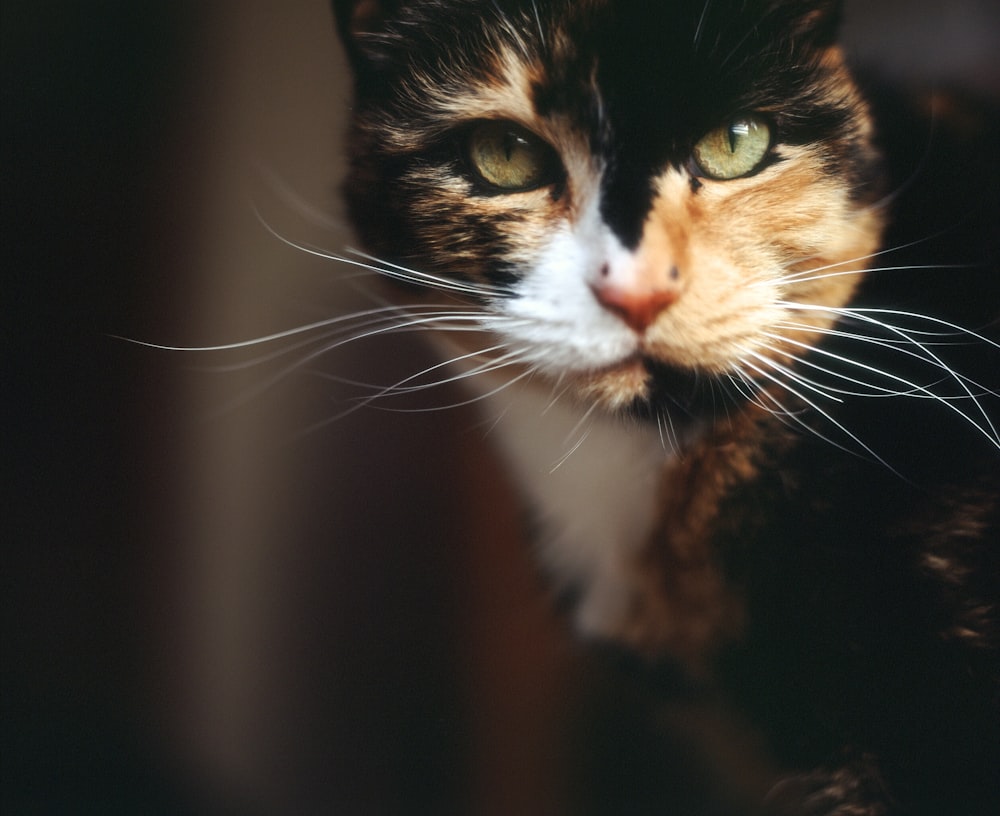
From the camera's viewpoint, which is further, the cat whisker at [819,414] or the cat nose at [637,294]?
the cat whisker at [819,414]

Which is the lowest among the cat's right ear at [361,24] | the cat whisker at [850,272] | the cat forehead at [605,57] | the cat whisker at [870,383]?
the cat whisker at [870,383]

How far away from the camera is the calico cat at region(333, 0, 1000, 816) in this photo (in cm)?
54

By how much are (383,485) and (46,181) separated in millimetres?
399

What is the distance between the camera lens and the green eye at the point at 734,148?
0.56 metres

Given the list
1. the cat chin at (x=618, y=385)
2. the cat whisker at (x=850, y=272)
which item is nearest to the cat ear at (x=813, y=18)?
the cat whisker at (x=850, y=272)

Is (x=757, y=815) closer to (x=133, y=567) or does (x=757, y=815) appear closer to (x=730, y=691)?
(x=730, y=691)

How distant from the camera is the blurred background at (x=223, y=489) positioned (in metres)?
0.61

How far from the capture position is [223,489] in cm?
62

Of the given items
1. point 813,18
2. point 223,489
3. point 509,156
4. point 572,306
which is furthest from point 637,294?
point 223,489

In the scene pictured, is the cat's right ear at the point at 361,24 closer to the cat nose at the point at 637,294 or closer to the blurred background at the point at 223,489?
the blurred background at the point at 223,489

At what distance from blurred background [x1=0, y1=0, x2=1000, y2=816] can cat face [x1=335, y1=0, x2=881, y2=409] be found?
80 mm

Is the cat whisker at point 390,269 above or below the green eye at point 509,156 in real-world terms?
below

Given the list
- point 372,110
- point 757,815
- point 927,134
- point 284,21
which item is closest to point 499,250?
point 372,110

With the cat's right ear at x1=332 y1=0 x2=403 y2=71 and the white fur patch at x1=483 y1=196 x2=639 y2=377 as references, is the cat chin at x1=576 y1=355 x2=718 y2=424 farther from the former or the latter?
the cat's right ear at x1=332 y1=0 x2=403 y2=71
